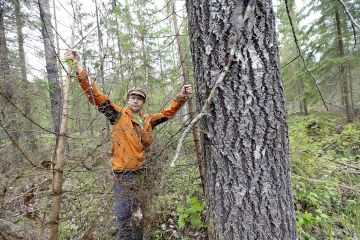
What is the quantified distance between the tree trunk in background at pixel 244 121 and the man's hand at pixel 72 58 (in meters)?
1.17

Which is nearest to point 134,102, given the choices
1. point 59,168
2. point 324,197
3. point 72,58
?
point 72,58

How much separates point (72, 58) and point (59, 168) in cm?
106

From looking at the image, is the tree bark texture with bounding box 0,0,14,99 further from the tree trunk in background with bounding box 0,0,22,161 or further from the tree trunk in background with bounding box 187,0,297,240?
the tree trunk in background with bounding box 187,0,297,240

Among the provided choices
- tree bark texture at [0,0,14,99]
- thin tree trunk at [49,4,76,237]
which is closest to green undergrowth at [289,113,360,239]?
thin tree trunk at [49,4,76,237]

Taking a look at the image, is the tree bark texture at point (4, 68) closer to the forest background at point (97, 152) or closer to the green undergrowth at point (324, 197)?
the forest background at point (97, 152)

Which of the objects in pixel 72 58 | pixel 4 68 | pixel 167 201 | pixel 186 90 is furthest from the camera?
pixel 4 68

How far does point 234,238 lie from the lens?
6.07 ft

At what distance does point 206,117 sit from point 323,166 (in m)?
3.28

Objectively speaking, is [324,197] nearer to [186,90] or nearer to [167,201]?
[167,201]

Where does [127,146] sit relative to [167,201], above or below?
above

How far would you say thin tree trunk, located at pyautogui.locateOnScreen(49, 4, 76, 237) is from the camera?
2.39m

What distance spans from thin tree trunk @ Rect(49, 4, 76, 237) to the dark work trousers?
0.79 meters

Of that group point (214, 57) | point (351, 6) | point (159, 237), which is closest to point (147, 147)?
point (159, 237)

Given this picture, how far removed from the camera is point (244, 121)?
67.8 inches
